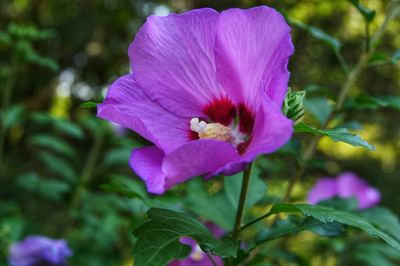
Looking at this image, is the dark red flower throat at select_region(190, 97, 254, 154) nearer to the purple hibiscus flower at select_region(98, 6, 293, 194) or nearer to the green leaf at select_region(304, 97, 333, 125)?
the purple hibiscus flower at select_region(98, 6, 293, 194)

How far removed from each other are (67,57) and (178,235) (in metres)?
4.98

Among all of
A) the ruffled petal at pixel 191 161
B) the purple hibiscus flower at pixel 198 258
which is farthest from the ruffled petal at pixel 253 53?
the purple hibiscus flower at pixel 198 258

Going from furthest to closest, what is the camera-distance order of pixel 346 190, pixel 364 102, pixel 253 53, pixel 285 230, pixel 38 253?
pixel 346 190 < pixel 38 253 < pixel 364 102 < pixel 285 230 < pixel 253 53

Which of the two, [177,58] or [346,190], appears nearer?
[177,58]

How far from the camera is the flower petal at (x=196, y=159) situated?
878 mm

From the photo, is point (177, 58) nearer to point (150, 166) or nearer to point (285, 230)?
point (150, 166)

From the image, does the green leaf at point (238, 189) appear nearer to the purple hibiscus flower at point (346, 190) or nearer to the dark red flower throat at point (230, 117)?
the dark red flower throat at point (230, 117)

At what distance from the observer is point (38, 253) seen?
6.48 feet

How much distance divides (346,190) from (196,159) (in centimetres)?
190

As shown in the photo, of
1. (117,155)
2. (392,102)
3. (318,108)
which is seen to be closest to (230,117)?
(392,102)

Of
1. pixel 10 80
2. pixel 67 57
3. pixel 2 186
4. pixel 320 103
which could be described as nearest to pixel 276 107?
pixel 320 103

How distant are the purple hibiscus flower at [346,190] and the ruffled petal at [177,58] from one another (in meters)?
1.48

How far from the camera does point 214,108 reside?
111 cm

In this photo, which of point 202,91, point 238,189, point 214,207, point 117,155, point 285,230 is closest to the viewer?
point 202,91
